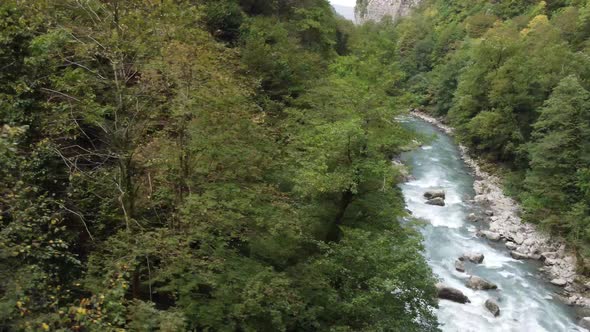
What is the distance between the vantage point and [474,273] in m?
18.2

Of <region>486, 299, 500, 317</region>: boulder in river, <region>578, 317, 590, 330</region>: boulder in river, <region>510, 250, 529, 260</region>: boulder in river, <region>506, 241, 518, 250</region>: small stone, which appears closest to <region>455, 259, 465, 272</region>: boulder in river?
<region>486, 299, 500, 317</region>: boulder in river

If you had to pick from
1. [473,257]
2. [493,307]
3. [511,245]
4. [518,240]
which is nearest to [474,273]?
[473,257]

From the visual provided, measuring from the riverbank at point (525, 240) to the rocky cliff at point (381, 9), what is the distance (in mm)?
101079

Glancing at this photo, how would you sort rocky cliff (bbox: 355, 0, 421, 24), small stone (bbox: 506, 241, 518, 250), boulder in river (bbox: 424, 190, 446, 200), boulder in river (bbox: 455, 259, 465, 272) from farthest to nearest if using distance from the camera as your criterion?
rocky cliff (bbox: 355, 0, 421, 24)
boulder in river (bbox: 424, 190, 446, 200)
small stone (bbox: 506, 241, 518, 250)
boulder in river (bbox: 455, 259, 465, 272)

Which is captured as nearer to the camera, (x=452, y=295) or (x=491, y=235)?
(x=452, y=295)

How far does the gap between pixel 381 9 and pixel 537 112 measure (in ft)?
386

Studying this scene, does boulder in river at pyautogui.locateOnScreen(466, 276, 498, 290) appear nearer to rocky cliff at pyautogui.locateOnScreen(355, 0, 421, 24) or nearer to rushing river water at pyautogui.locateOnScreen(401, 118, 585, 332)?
rushing river water at pyautogui.locateOnScreen(401, 118, 585, 332)

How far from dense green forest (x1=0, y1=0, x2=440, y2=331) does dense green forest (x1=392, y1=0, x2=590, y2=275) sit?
875 centimetres

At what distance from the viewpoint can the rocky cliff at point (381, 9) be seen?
121 metres

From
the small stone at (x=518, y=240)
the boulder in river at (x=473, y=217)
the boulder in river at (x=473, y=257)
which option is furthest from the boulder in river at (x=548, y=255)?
the boulder in river at (x=473, y=217)

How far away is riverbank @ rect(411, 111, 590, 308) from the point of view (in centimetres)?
1734

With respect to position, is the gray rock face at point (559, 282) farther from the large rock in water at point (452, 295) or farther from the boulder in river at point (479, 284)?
the large rock in water at point (452, 295)

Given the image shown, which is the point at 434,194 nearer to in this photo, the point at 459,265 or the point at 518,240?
the point at 518,240

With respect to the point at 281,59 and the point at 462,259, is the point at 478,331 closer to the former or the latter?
the point at 462,259
